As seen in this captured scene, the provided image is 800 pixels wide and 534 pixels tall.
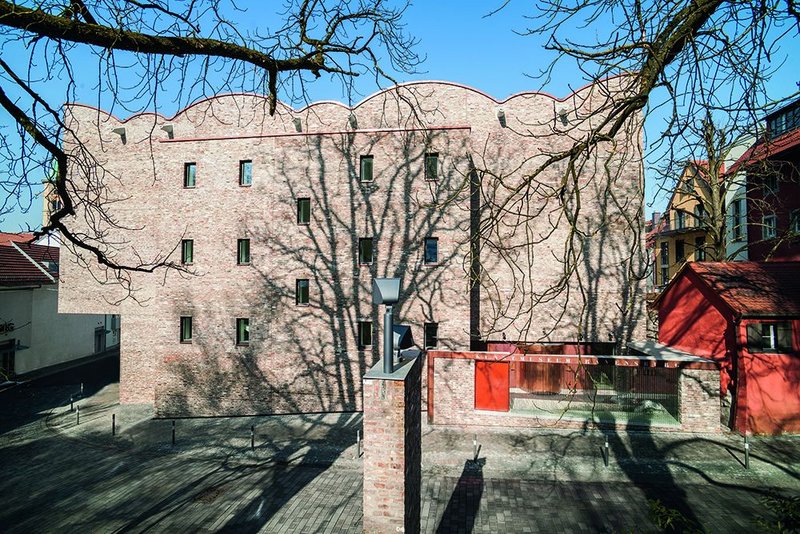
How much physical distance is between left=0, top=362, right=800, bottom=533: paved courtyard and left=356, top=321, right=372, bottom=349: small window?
2.72m

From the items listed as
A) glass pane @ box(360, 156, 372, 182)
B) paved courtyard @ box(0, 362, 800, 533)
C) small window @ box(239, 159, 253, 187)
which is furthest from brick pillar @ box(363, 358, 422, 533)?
small window @ box(239, 159, 253, 187)

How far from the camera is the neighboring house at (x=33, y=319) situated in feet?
68.8

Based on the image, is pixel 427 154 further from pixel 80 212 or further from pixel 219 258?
pixel 80 212

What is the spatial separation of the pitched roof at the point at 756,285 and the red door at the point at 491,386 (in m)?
6.99

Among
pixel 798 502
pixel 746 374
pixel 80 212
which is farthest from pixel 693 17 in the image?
pixel 80 212

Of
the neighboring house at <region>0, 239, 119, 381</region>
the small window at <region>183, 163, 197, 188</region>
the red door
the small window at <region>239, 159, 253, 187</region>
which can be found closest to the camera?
the red door

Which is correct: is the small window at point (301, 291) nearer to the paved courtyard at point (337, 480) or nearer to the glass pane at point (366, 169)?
the paved courtyard at point (337, 480)

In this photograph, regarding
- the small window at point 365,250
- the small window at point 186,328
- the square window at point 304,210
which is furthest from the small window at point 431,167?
the small window at point 186,328

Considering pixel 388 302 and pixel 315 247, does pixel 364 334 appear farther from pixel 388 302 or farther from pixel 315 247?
pixel 388 302

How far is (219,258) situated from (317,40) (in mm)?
12331

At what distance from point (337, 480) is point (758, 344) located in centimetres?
1243

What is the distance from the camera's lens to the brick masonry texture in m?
14.7

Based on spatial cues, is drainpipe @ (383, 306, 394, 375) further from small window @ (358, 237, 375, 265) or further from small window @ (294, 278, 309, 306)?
small window @ (294, 278, 309, 306)

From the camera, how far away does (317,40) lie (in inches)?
189
